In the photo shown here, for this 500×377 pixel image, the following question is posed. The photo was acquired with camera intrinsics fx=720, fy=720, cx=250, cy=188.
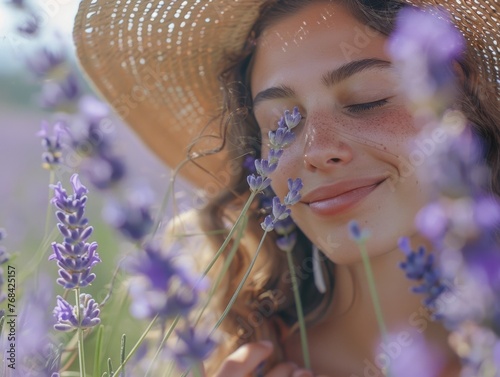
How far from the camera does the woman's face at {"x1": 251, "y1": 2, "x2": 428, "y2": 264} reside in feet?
3.92

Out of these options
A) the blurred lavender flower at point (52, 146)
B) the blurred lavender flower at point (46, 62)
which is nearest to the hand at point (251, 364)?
the blurred lavender flower at point (52, 146)

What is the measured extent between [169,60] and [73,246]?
981mm

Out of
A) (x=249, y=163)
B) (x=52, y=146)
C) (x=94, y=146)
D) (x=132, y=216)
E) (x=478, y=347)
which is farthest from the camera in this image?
(x=249, y=163)

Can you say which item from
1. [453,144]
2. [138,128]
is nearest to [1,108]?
[138,128]

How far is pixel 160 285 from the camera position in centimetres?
51

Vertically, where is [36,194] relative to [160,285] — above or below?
below

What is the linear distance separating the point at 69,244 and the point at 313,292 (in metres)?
1.02

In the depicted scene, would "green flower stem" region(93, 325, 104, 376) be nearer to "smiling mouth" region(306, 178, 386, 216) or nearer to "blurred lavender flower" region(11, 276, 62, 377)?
"blurred lavender flower" region(11, 276, 62, 377)

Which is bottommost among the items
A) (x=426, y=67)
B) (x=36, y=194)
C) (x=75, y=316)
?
(x=36, y=194)

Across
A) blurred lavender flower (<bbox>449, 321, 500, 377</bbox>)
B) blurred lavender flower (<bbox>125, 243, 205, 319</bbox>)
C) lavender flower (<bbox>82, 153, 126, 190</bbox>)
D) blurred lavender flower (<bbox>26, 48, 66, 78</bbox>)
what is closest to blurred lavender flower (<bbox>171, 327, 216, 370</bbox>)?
blurred lavender flower (<bbox>125, 243, 205, 319</bbox>)

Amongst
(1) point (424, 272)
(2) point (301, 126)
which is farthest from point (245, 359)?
(1) point (424, 272)

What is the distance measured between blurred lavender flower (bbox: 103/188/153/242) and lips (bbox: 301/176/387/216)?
622mm

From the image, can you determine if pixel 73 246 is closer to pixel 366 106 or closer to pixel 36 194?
pixel 366 106

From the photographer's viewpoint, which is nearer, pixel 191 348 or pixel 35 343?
pixel 191 348
